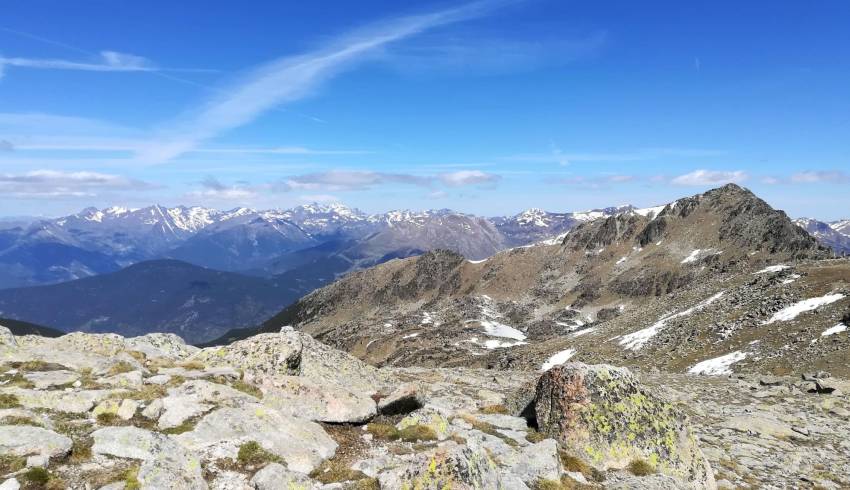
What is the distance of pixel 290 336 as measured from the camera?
22.4m

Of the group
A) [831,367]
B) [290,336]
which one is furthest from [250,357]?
[831,367]

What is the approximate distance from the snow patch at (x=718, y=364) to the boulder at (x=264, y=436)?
190 feet

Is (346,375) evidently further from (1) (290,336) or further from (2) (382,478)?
(2) (382,478)

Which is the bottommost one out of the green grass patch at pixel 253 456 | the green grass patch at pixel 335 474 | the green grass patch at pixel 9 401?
the green grass patch at pixel 335 474

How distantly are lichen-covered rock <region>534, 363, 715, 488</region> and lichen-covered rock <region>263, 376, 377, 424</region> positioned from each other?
6.36 metres

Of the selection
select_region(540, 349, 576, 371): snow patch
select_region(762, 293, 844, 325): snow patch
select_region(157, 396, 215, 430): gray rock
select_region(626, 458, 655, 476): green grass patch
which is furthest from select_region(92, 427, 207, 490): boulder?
select_region(540, 349, 576, 371): snow patch

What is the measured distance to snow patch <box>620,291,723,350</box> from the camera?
286ft

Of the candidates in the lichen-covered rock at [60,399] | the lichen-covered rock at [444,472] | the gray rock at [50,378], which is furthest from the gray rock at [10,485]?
the gray rock at [50,378]

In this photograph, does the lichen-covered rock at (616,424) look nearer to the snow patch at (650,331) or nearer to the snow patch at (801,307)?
the snow patch at (801,307)

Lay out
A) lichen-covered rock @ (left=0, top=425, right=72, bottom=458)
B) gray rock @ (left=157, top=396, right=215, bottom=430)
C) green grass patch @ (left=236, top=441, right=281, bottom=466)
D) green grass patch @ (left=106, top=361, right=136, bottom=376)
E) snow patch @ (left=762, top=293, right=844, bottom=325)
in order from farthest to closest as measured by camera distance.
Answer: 1. snow patch @ (left=762, top=293, right=844, bottom=325)
2. green grass patch @ (left=106, top=361, right=136, bottom=376)
3. gray rock @ (left=157, top=396, right=215, bottom=430)
4. green grass patch @ (left=236, top=441, right=281, bottom=466)
5. lichen-covered rock @ (left=0, top=425, right=72, bottom=458)

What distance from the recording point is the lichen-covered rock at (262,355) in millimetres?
20562

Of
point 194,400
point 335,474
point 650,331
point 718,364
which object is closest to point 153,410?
point 194,400

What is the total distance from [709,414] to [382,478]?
22251mm

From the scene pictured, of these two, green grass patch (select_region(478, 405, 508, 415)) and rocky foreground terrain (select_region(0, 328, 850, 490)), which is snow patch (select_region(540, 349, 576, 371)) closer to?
rocky foreground terrain (select_region(0, 328, 850, 490))
